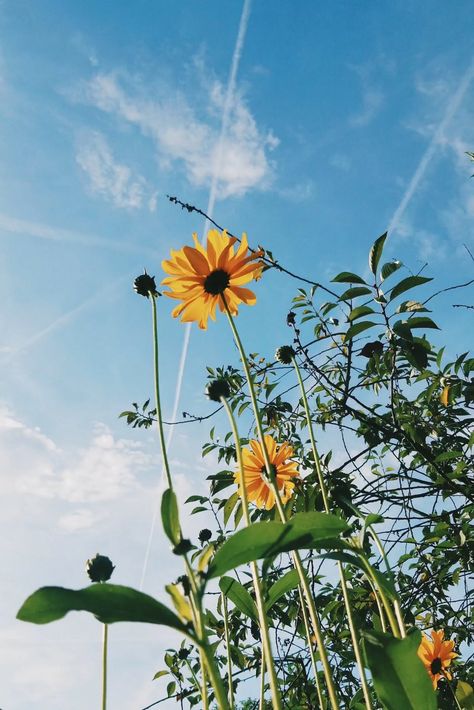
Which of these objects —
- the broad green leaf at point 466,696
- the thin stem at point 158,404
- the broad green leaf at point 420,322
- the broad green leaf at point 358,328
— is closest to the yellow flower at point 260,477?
the broad green leaf at point 358,328

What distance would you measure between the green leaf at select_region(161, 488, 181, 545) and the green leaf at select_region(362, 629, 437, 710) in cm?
26

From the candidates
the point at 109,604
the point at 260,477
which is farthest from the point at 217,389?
the point at 260,477

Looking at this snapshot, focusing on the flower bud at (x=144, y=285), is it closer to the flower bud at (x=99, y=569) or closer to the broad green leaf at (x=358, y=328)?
the flower bud at (x=99, y=569)

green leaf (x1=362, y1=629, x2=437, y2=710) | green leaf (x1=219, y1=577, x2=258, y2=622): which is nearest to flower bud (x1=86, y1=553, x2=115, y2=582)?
green leaf (x1=219, y1=577, x2=258, y2=622)

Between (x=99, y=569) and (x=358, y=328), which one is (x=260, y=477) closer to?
(x=358, y=328)

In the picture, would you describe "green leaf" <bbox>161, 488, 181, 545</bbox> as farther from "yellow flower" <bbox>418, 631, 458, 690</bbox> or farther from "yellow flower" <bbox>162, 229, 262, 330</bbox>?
"yellow flower" <bbox>418, 631, 458, 690</bbox>

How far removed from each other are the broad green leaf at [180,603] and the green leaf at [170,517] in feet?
0.16

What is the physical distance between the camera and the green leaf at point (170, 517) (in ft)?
1.97

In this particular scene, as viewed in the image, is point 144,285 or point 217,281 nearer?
point 144,285

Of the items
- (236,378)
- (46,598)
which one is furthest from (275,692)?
(236,378)

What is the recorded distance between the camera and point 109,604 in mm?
565

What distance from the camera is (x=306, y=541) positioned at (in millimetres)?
625

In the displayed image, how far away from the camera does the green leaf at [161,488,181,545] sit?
60 cm

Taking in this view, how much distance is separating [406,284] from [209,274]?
798mm
